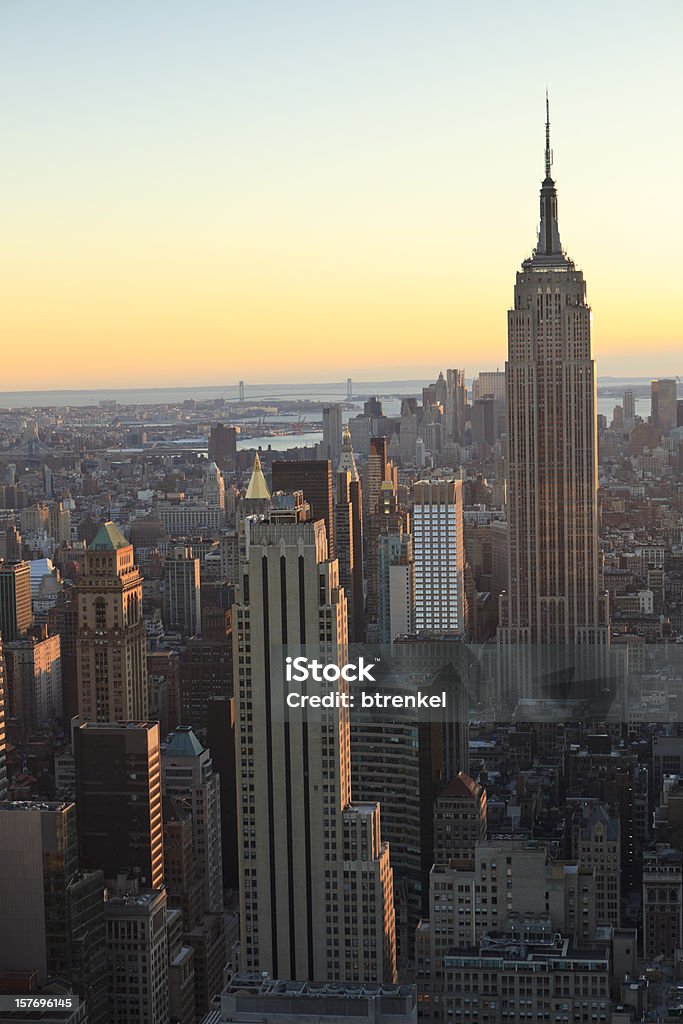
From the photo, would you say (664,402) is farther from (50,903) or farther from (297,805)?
(50,903)

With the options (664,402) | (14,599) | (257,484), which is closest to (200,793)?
(257,484)

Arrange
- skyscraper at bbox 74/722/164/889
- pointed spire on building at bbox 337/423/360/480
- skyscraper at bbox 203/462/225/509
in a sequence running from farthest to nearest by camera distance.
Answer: pointed spire on building at bbox 337/423/360/480 → skyscraper at bbox 203/462/225/509 → skyscraper at bbox 74/722/164/889

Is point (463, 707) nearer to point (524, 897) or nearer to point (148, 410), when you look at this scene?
point (524, 897)

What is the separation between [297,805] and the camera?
6.54 metres

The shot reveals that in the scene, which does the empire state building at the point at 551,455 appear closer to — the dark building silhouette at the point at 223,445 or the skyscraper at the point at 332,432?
the skyscraper at the point at 332,432

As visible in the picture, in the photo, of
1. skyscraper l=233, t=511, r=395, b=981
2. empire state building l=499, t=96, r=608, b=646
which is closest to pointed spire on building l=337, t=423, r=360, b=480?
skyscraper l=233, t=511, r=395, b=981

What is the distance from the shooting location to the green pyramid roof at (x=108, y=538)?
9.09 m

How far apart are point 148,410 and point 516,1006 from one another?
9.87 feet

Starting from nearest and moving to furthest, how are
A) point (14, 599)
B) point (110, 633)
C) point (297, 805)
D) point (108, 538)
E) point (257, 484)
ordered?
point (297, 805), point (257, 484), point (108, 538), point (110, 633), point (14, 599)

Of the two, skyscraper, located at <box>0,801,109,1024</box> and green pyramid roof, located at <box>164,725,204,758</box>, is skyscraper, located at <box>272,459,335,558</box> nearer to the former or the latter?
green pyramid roof, located at <box>164,725,204,758</box>

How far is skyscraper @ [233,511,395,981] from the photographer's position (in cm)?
633

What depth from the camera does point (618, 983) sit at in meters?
6.12

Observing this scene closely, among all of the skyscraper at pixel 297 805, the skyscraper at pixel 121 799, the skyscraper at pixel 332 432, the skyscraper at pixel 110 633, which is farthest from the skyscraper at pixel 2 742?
the skyscraper at pixel 332 432

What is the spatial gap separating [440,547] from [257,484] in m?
2.14
